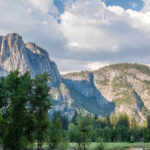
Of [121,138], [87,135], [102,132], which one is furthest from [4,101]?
[121,138]

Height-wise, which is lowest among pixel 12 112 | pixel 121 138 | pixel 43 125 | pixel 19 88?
pixel 121 138

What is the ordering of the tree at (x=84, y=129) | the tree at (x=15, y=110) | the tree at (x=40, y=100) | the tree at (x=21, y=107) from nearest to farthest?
the tree at (x=15, y=110), the tree at (x=21, y=107), the tree at (x=40, y=100), the tree at (x=84, y=129)

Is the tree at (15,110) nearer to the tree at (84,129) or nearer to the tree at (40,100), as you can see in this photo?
the tree at (40,100)

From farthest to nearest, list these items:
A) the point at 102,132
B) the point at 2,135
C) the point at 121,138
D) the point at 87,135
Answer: the point at 121,138 → the point at 102,132 → the point at 87,135 → the point at 2,135

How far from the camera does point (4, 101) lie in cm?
3938

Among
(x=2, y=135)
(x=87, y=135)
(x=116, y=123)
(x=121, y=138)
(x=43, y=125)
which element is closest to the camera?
(x=2, y=135)

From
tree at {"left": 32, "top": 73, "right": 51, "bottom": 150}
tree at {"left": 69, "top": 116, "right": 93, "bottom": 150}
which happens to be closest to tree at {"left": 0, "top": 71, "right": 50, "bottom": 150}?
tree at {"left": 32, "top": 73, "right": 51, "bottom": 150}

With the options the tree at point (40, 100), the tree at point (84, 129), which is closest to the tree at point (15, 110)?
the tree at point (40, 100)

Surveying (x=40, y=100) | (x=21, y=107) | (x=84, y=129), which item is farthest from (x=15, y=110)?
(x=84, y=129)

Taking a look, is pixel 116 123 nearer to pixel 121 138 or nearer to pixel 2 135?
pixel 121 138

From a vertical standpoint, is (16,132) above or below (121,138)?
above

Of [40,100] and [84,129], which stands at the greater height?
[40,100]

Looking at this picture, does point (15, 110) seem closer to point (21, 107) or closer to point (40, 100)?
point (21, 107)

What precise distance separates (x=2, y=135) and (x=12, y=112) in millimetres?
4296
